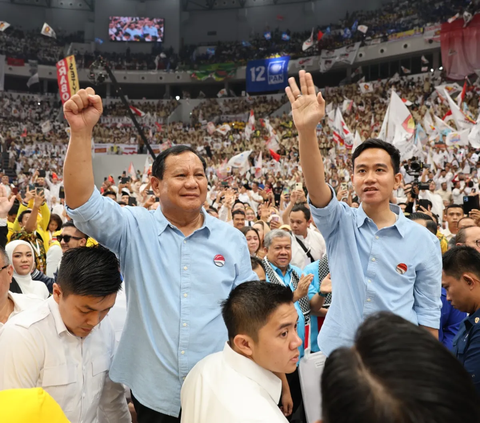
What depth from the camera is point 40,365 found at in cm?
194

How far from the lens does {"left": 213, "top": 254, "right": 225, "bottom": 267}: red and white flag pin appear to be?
2.16m

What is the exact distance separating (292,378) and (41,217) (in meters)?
4.24

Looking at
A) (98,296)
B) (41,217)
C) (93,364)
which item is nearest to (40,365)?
(93,364)

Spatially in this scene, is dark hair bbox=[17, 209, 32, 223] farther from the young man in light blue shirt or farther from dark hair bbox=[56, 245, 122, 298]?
the young man in light blue shirt

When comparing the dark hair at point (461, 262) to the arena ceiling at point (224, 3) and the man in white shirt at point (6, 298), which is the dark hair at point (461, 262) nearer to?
the man in white shirt at point (6, 298)

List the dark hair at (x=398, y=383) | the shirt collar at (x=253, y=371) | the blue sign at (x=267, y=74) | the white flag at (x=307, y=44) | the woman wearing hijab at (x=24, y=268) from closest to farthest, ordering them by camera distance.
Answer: the dark hair at (x=398, y=383) < the shirt collar at (x=253, y=371) < the woman wearing hijab at (x=24, y=268) < the white flag at (x=307, y=44) < the blue sign at (x=267, y=74)

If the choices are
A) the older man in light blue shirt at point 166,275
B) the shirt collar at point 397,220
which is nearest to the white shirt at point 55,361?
the older man in light blue shirt at point 166,275

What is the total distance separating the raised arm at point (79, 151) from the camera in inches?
71.9

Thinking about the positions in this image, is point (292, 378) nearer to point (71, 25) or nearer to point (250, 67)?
point (250, 67)

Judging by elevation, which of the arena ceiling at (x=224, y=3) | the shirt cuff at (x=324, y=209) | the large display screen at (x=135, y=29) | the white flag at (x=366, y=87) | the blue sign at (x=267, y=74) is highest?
the arena ceiling at (x=224, y=3)

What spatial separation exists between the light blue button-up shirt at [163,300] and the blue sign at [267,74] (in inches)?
1076

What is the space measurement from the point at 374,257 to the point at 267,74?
2879 cm

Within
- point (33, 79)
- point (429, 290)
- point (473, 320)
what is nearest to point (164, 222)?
point (429, 290)

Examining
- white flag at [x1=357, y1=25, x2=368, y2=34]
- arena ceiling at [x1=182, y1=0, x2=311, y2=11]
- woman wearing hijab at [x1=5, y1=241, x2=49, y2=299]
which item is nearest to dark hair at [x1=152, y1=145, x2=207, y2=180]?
woman wearing hijab at [x1=5, y1=241, x2=49, y2=299]
